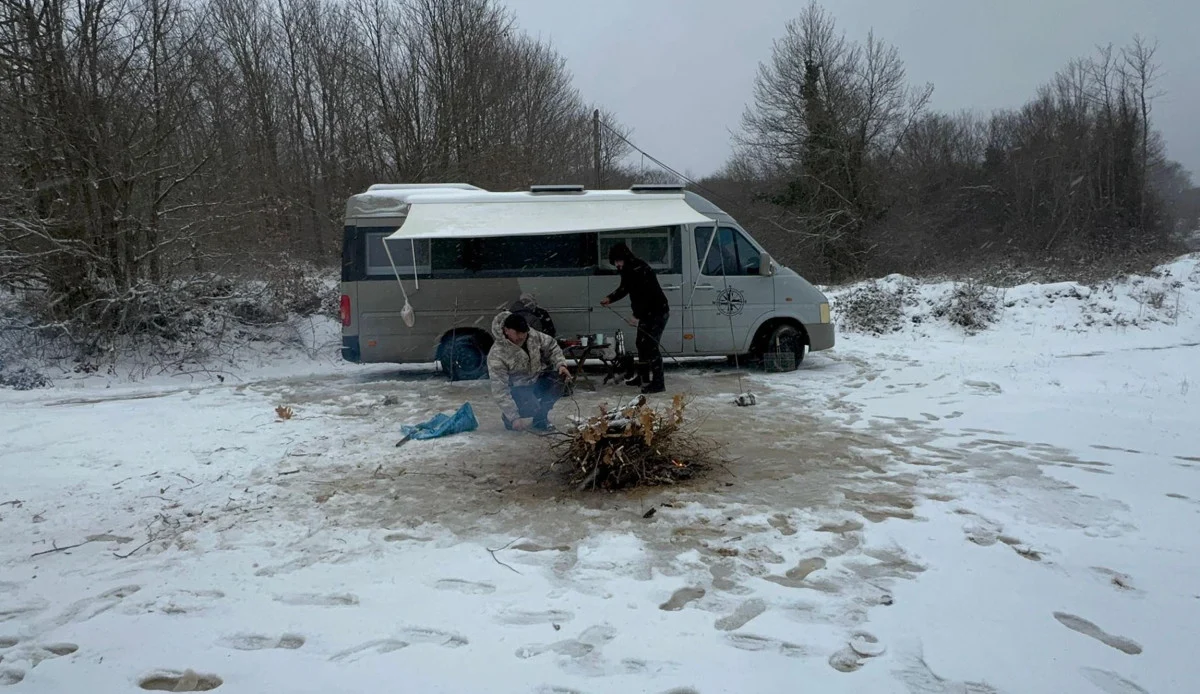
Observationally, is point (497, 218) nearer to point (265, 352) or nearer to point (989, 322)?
point (265, 352)

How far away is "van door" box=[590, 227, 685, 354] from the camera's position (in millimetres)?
9484

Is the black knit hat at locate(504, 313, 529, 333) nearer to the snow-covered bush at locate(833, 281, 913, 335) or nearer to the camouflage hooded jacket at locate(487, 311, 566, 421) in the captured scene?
the camouflage hooded jacket at locate(487, 311, 566, 421)

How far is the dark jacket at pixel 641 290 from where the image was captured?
8695mm

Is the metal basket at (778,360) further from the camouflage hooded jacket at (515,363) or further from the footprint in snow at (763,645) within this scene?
the footprint in snow at (763,645)

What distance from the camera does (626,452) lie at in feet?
16.3

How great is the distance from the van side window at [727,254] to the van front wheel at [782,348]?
2.89 ft

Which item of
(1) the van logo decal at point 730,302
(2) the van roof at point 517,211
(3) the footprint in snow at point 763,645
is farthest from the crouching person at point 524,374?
(1) the van logo decal at point 730,302

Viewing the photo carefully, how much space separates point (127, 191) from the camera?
1212 centimetres

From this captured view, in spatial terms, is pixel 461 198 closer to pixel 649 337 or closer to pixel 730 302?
pixel 649 337

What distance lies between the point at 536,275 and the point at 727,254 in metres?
2.55

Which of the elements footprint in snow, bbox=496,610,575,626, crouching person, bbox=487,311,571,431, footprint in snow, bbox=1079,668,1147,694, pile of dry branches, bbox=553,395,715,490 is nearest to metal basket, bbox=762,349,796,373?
crouching person, bbox=487,311,571,431

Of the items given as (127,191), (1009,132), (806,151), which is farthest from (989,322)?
(1009,132)

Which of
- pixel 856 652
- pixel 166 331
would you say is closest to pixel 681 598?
pixel 856 652

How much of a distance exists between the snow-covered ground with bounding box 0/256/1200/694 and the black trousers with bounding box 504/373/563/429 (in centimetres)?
27
